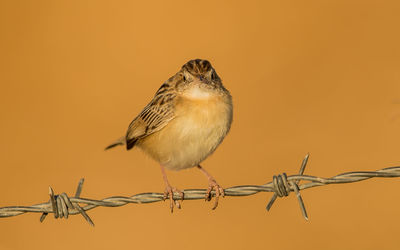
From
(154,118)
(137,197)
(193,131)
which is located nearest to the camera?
(137,197)

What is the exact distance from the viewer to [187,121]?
557 centimetres

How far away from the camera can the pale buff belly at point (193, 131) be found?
5.57 metres

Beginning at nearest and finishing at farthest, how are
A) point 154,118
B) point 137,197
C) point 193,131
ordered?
point 137,197 → point 193,131 → point 154,118

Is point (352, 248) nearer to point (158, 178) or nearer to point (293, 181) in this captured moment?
point (158, 178)

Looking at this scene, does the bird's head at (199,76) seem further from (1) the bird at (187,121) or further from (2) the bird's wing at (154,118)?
(2) the bird's wing at (154,118)

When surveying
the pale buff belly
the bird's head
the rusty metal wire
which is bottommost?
the rusty metal wire

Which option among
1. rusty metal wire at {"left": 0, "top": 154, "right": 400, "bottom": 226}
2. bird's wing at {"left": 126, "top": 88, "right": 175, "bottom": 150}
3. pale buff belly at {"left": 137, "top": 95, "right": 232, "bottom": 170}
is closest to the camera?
rusty metal wire at {"left": 0, "top": 154, "right": 400, "bottom": 226}

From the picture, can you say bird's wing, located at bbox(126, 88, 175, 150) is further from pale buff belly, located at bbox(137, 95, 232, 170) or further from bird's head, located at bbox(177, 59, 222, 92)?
bird's head, located at bbox(177, 59, 222, 92)

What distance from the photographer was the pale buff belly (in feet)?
18.3

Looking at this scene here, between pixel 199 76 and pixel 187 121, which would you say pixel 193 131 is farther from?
pixel 199 76

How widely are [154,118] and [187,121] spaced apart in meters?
0.41

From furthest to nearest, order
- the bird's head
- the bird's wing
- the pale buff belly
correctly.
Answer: the bird's head < the bird's wing < the pale buff belly

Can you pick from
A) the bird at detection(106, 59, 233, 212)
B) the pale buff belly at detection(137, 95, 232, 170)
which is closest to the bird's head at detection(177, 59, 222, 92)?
the bird at detection(106, 59, 233, 212)

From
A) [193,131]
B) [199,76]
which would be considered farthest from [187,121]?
[199,76]
